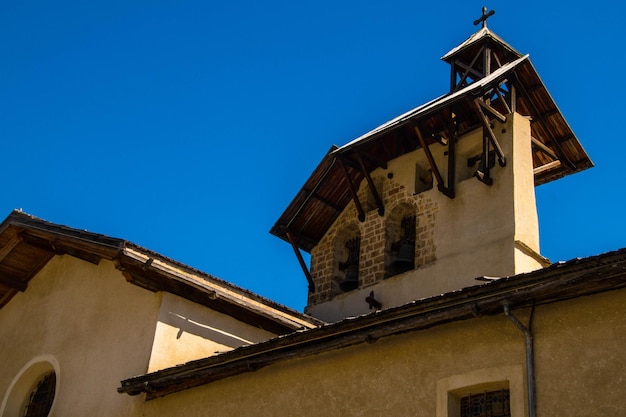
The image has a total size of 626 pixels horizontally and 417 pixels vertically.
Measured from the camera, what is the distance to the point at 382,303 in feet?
54.7

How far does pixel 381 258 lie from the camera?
57.2ft

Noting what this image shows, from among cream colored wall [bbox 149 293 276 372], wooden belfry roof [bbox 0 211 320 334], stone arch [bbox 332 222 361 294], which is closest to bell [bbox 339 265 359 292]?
stone arch [bbox 332 222 361 294]

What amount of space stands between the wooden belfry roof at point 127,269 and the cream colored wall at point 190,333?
0.13 m

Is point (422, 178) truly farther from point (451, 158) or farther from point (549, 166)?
point (549, 166)

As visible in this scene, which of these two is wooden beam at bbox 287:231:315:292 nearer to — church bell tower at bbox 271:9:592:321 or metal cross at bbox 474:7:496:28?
church bell tower at bbox 271:9:592:321

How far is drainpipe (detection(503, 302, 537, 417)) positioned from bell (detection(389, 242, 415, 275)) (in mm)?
7538

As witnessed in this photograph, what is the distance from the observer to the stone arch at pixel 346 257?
59.3 feet

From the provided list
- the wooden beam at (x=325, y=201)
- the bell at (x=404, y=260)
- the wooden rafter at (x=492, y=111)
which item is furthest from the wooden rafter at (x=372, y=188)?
the wooden rafter at (x=492, y=111)

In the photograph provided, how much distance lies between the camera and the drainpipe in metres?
8.84

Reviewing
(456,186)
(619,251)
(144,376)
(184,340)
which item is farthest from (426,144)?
(619,251)

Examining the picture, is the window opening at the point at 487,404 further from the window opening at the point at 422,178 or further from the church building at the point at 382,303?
the window opening at the point at 422,178

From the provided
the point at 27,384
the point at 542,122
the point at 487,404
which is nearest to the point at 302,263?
the point at 542,122

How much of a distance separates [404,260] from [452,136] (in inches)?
99.3

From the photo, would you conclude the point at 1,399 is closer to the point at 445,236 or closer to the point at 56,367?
the point at 56,367
